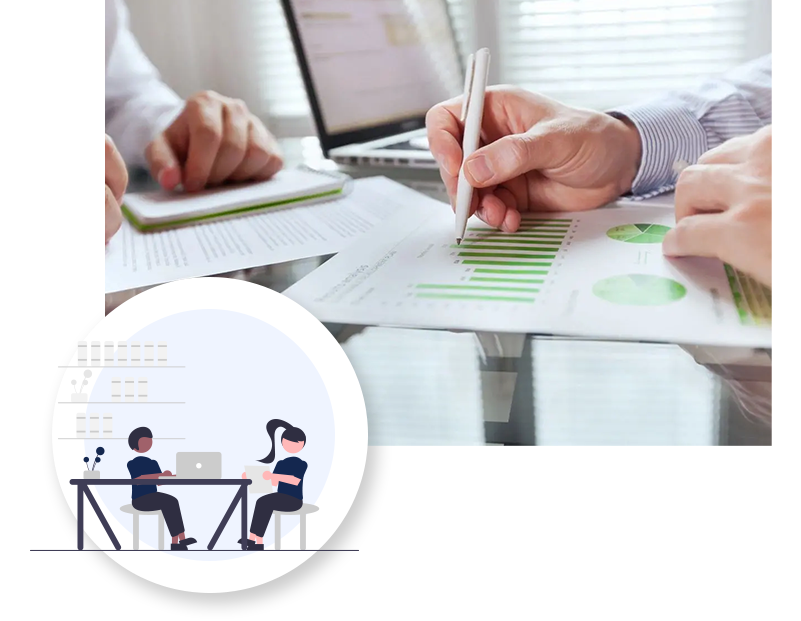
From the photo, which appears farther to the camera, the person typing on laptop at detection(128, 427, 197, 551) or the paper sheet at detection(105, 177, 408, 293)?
the paper sheet at detection(105, 177, 408, 293)

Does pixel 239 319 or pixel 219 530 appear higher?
pixel 239 319

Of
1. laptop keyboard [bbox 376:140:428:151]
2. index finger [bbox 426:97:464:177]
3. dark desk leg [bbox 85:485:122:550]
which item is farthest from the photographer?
laptop keyboard [bbox 376:140:428:151]

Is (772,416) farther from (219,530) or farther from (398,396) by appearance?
(219,530)

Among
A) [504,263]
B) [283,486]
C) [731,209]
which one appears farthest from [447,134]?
[283,486]

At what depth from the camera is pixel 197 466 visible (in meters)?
0.51

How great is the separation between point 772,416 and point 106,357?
49cm

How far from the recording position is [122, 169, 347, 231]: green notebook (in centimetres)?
70

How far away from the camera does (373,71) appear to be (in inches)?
34.8

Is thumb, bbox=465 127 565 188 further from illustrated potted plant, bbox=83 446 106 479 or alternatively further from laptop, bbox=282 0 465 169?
illustrated potted plant, bbox=83 446 106 479

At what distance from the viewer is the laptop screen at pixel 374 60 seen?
0.83 metres

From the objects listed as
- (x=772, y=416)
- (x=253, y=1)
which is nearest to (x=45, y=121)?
(x=253, y=1)

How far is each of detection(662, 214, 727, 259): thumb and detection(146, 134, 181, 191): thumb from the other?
0.51 meters

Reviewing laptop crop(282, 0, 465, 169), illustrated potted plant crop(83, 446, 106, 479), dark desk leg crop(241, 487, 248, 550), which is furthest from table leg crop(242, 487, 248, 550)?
laptop crop(282, 0, 465, 169)

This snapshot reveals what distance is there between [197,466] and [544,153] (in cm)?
43
